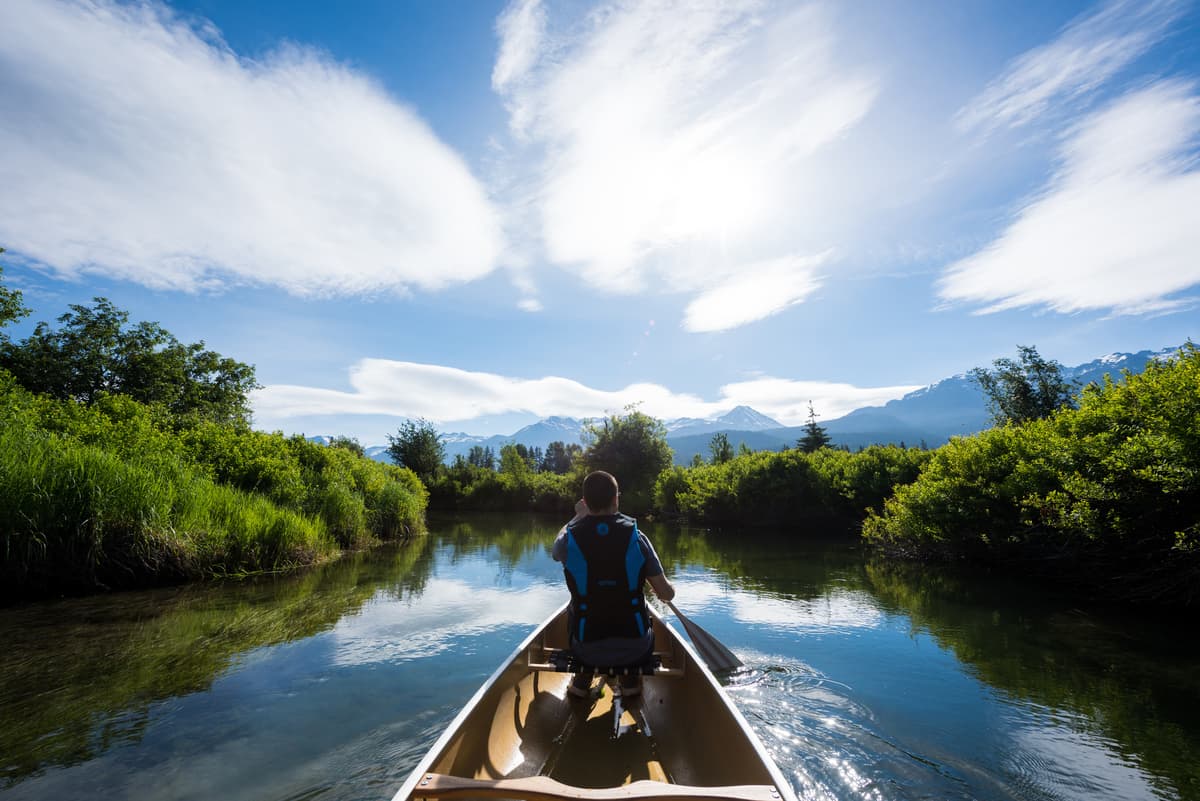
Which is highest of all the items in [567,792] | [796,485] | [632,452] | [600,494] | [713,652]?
[632,452]

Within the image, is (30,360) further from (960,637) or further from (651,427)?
(960,637)

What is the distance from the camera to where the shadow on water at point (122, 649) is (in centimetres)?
484

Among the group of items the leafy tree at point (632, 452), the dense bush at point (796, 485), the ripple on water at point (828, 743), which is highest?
the leafy tree at point (632, 452)

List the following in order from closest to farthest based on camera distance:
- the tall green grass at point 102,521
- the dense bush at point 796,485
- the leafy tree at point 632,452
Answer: the tall green grass at point 102,521
the dense bush at point 796,485
the leafy tree at point 632,452

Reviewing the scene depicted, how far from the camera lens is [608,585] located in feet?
13.5

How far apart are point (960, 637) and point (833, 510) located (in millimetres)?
19817

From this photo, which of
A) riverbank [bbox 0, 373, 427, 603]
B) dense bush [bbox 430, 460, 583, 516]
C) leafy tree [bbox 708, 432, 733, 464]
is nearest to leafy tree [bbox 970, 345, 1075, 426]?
leafy tree [bbox 708, 432, 733, 464]

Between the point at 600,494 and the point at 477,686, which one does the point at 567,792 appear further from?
the point at 477,686

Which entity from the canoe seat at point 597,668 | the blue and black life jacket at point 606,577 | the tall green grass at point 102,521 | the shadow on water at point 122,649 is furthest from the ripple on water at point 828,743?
the tall green grass at point 102,521

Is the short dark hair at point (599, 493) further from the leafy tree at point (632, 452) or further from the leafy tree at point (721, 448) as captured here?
the leafy tree at point (721, 448)

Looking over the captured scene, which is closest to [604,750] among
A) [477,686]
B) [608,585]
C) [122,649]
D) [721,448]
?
[608,585]

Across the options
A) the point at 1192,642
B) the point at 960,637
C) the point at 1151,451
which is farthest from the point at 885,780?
the point at 1151,451

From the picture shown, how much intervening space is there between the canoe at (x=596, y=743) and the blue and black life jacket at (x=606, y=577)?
1.28 feet

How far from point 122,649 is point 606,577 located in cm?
718
